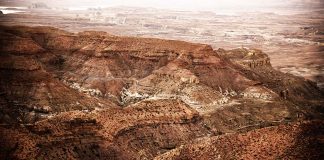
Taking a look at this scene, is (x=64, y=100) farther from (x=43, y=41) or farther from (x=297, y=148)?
(x=297, y=148)

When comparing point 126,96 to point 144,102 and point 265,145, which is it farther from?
point 265,145

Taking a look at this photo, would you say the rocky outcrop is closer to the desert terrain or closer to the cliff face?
the desert terrain

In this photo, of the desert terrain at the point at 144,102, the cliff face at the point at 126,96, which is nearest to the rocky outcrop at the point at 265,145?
the desert terrain at the point at 144,102

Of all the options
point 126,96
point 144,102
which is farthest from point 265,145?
point 126,96

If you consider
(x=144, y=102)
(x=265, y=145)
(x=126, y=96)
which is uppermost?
(x=265, y=145)

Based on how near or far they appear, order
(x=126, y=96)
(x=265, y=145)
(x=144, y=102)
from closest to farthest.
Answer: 1. (x=265, y=145)
2. (x=144, y=102)
3. (x=126, y=96)

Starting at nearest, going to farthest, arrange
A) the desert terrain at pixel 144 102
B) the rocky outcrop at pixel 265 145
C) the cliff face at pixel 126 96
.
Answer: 1. the rocky outcrop at pixel 265 145
2. the desert terrain at pixel 144 102
3. the cliff face at pixel 126 96

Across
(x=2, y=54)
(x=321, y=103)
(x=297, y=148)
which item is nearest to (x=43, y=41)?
(x=2, y=54)

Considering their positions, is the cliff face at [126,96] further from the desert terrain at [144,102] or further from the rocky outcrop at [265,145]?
the rocky outcrop at [265,145]

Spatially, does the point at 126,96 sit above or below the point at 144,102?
below
